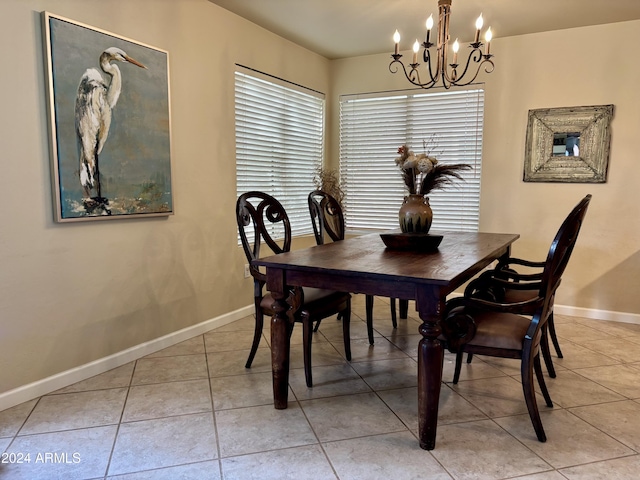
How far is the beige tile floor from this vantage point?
5.75 feet

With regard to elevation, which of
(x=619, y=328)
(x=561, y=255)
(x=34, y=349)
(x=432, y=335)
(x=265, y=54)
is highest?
(x=265, y=54)

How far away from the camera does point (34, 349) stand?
2301 mm

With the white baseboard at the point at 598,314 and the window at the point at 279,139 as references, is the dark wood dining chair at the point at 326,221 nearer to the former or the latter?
the window at the point at 279,139

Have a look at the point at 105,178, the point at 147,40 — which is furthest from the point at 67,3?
the point at 105,178

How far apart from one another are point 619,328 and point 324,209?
2534mm

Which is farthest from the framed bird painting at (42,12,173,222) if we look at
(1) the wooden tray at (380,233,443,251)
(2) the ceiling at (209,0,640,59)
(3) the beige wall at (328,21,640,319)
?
(3) the beige wall at (328,21,640,319)

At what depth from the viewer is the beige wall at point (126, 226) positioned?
217 cm

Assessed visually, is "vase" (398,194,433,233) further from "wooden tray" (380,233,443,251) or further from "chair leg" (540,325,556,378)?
"chair leg" (540,325,556,378)

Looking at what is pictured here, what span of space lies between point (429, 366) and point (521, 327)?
540 mm

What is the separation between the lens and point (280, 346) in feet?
7.08

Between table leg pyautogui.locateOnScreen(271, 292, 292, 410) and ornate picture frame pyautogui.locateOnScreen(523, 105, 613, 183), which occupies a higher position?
ornate picture frame pyautogui.locateOnScreen(523, 105, 613, 183)

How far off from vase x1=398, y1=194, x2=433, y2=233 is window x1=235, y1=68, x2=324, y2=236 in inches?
62.6

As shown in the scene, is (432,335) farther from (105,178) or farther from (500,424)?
(105,178)

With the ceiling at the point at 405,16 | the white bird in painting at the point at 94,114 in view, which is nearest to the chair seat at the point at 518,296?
the ceiling at the point at 405,16
